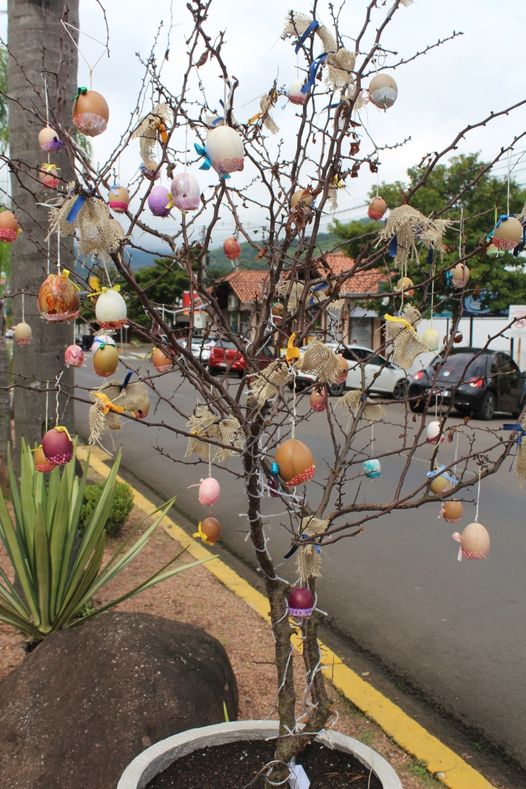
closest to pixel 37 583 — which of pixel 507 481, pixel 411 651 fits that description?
pixel 411 651

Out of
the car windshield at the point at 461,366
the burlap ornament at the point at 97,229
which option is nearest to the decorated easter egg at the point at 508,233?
the burlap ornament at the point at 97,229

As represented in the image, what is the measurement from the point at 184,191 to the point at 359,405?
92 cm

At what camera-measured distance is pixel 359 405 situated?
246 cm

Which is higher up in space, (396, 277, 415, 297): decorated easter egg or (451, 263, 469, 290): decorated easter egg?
(451, 263, 469, 290): decorated easter egg

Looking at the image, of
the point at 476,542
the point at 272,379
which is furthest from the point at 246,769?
the point at 272,379

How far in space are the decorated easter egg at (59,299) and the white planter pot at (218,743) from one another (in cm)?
136

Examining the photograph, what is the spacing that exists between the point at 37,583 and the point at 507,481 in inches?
275

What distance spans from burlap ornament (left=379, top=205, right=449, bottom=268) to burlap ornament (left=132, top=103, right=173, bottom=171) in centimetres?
77

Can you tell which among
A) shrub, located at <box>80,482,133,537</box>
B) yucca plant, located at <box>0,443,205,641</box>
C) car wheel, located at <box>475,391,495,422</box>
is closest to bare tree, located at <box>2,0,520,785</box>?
yucca plant, located at <box>0,443,205,641</box>

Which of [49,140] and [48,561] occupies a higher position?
[49,140]

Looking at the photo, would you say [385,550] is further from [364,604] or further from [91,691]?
[91,691]

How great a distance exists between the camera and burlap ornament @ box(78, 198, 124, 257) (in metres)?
1.69

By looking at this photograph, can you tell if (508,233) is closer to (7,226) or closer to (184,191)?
(184,191)

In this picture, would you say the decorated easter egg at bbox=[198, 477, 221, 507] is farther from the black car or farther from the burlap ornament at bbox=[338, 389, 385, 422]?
the black car
